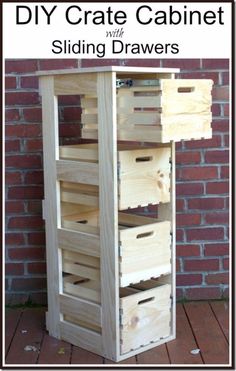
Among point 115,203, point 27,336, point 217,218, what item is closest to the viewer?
point 115,203

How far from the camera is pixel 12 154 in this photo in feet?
10.9

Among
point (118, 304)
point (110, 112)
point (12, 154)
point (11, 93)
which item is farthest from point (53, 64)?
point (118, 304)

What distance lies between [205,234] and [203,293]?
359 millimetres

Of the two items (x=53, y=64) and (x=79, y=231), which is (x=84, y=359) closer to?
(x=79, y=231)

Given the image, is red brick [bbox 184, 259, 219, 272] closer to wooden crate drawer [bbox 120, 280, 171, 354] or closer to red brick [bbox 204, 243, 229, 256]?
red brick [bbox 204, 243, 229, 256]

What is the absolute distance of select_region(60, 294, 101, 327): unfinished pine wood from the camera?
2742mm

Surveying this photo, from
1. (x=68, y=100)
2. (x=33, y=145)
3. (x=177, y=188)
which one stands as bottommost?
(x=177, y=188)

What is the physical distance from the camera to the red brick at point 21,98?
10.8 feet

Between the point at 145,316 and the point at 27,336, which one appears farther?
the point at 27,336

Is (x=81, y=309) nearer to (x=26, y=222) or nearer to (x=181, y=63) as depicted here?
(x=26, y=222)

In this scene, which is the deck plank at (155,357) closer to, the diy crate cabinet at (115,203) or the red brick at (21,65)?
the diy crate cabinet at (115,203)

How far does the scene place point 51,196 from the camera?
290cm

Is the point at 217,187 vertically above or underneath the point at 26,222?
above

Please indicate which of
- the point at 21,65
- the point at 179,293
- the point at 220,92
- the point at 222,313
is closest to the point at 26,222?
the point at 21,65
